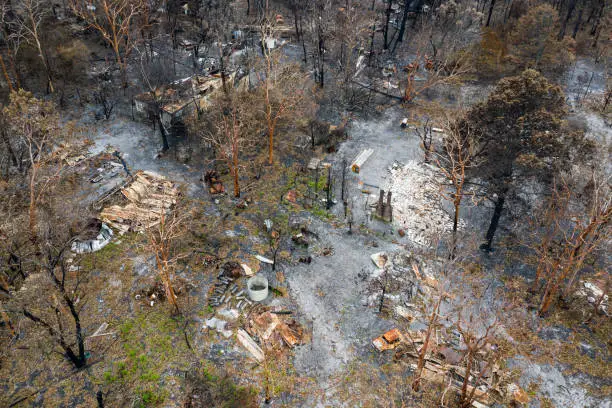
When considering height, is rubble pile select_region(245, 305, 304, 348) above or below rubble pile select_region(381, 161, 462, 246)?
below

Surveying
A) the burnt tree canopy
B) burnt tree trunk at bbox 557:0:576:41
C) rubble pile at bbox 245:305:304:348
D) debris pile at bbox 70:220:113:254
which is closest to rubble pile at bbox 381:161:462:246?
the burnt tree canopy

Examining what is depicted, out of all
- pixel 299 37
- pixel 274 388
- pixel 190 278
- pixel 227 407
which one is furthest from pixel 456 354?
pixel 299 37

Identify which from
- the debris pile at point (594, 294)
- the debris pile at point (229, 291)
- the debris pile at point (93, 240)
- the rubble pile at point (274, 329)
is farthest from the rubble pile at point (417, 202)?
the debris pile at point (93, 240)

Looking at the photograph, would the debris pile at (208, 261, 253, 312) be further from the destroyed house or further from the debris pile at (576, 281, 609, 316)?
the debris pile at (576, 281, 609, 316)

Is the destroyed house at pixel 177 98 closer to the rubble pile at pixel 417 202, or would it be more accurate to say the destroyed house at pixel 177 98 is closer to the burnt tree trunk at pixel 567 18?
the rubble pile at pixel 417 202

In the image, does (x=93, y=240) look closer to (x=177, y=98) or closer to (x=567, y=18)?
(x=177, y=98)

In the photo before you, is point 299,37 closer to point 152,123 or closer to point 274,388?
point 152,123

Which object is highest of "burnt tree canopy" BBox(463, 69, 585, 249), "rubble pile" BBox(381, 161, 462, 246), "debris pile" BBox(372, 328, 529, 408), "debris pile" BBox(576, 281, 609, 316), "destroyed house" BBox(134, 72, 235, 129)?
"burnt tree canopy" BBox(463, 69, 585, 249)

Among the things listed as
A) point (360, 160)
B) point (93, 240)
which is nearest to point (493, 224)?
point (360, 160)
